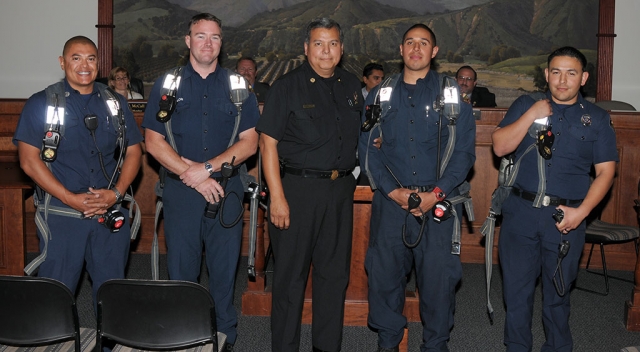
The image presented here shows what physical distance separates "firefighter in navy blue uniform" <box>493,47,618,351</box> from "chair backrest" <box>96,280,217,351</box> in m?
1.76

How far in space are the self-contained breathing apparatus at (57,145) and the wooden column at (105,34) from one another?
5.47 m

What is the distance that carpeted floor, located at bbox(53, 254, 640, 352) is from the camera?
4.01 meters

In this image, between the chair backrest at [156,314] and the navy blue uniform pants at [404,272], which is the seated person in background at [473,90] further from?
the chair backrest at [156,314]

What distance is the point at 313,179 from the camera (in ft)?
11.1

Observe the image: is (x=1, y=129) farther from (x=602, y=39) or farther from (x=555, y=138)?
(x=602, y=39)

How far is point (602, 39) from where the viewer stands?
27.3 feet

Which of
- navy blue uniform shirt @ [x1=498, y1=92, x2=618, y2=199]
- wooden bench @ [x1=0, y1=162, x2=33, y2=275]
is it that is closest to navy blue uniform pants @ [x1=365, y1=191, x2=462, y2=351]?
navy blue uniform shirt @ [x1=498, y1=92, x2=618, y2=199]

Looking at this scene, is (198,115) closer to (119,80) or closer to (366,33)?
(119,80)

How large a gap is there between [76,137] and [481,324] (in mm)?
2801

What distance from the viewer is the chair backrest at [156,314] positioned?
2379 millimetres

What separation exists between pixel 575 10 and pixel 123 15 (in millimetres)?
5935

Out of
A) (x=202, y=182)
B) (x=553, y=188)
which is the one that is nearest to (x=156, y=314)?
(x=202, y=182)

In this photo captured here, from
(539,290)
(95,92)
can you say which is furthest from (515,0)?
(95,92)

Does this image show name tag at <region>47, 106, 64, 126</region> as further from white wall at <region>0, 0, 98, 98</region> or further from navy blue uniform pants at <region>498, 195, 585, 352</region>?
white wall at <region>0, 0, 98, 98</region>
